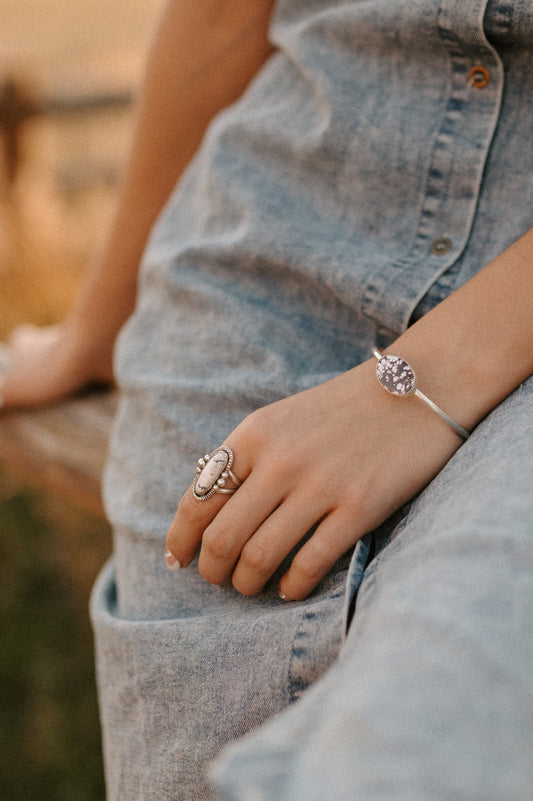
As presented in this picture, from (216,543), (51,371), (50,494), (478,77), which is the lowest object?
(50,494)

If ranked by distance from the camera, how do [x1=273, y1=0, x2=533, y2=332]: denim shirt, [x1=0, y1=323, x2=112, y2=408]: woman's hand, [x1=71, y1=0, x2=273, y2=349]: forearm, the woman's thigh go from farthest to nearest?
[x1=0, y1=323, x2=112, y2=408]: woman's hand, [x1=71, y1=0, x2=273, y2=349]: forearm, [x1=273, y1=0, x2=533, y2=332]: denim shirt, the woman's thigh

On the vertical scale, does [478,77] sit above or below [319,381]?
above

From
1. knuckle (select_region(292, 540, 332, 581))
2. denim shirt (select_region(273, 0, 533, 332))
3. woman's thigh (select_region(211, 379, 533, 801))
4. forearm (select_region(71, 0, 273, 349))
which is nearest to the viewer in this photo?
woman's thigh (select_region(211, 379, 533, 801))

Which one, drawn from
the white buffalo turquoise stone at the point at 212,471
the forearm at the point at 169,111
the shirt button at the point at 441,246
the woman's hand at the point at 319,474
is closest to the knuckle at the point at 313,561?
the woman's hand at the point at 319,474

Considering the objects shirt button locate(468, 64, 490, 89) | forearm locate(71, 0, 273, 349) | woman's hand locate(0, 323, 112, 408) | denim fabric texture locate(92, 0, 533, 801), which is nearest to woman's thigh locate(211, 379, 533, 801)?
denim fabric texture locate(92, 0, 533, 801)

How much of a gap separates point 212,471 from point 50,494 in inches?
70.3

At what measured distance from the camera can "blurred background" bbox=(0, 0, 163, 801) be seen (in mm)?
1756

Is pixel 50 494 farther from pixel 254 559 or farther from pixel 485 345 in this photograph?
pixel 485 345

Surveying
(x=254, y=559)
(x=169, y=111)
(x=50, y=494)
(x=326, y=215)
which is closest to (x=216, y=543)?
(x=254, y=559)

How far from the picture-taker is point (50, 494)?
2.35m

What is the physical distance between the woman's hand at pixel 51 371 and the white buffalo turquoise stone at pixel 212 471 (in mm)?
855

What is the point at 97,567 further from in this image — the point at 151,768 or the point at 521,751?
the point at 521,751

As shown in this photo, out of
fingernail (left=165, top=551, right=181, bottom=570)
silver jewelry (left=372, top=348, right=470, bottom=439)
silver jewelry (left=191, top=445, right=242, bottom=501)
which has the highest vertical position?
silver jewelry (left=372, top=348, right=470, bottom=439)

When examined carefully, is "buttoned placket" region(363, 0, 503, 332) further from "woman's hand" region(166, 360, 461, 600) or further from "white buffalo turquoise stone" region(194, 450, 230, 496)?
"white buffalo turquoise stone" region(194, 450, 230, 496)
